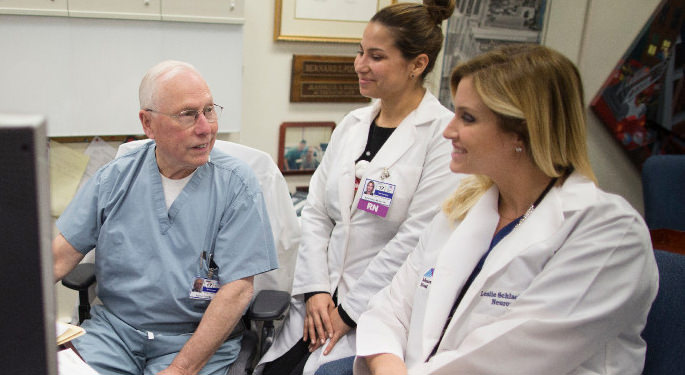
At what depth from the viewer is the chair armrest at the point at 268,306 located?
1.50 m

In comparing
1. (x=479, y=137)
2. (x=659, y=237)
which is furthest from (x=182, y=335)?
(x=659, y=237)

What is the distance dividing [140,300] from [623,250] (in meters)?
1.16

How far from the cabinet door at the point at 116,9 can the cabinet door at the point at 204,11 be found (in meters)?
0.05

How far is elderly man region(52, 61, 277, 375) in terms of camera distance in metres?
1.42

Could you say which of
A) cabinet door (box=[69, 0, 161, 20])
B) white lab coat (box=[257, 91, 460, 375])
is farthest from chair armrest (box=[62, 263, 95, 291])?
cabinet door (box=[69, 0, 161, 20])

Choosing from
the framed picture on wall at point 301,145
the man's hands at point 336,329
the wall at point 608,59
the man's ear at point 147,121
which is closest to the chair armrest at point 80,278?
the man's ear at point 147,121

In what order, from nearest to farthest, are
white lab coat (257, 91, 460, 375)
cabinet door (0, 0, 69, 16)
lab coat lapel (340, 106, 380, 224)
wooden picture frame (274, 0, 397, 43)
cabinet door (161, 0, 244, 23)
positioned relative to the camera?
white lab coat (257, 91, 460, 375) → lab coat lapel (340, 106, 380, 224) → cabinet door (0, 0, 69, 16) → cabinet door (161, 0, 244, 23) → wooden picture frame (274, 0, 397, 43)

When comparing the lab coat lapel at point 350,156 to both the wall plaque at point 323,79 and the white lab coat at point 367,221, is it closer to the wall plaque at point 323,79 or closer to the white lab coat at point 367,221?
the white lab coat at point 367,221

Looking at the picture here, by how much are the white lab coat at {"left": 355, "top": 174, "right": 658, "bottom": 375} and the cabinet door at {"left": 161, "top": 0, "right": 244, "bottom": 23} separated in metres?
1.59

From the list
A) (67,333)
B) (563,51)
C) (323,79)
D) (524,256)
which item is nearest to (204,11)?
(323,79)

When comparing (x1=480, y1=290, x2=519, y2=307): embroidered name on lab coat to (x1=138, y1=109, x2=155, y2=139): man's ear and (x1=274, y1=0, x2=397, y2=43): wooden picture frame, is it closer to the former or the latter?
(x1=138, y1=109, x2=155, y2=139): man's ear

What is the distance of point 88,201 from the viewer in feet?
4.88

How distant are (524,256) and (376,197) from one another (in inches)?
26.6

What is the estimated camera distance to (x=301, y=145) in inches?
107
